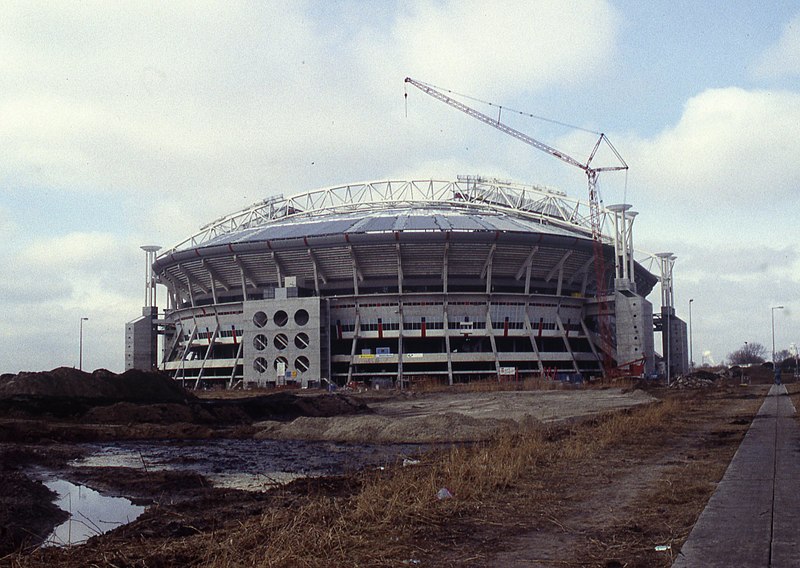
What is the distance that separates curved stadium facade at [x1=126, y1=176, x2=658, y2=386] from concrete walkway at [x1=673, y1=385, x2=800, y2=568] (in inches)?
2418

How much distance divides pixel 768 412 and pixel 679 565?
28168 millimetres

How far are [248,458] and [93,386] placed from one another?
24534mm

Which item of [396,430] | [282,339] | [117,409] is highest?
[282,339]

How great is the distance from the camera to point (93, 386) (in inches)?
1678

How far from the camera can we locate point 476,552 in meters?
7.28

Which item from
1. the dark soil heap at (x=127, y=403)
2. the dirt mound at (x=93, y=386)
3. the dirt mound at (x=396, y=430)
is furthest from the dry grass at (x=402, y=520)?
the dirt mound at (x=93, y=386)

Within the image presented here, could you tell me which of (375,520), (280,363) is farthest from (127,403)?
(280,363)

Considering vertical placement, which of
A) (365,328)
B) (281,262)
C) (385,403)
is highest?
(281,262)

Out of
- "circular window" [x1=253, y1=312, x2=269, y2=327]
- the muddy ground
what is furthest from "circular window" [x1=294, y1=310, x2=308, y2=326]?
the muddy ground

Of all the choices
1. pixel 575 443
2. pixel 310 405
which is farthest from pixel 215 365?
pixel 575 443

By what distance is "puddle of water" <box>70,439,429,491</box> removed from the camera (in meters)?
17.4

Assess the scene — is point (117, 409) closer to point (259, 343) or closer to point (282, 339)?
point (259, 343)

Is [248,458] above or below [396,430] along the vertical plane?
below

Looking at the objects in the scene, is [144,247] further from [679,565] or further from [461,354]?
[679,565]
